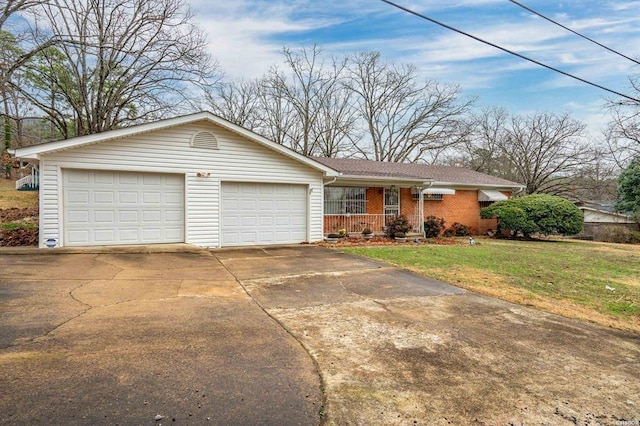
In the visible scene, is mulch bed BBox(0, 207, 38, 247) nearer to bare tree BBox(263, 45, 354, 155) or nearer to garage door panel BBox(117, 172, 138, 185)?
garage door panel BBox(117, 172, 138, 185)

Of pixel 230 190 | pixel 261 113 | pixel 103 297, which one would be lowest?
pixel 103 297

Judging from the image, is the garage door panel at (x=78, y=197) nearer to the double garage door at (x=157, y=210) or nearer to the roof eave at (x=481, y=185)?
the double garage door at (x=157, y=210)

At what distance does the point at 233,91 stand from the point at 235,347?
2858cm

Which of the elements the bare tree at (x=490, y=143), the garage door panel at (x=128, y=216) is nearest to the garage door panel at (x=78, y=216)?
the garage door panel at (x=128, y=216)

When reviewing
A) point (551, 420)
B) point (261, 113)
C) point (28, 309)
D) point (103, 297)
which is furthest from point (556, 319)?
point (261, 113)

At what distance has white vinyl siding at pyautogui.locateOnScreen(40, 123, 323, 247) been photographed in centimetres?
885

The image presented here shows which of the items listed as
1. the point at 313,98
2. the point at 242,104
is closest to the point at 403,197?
the point at 313,98

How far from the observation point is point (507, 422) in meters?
2.44

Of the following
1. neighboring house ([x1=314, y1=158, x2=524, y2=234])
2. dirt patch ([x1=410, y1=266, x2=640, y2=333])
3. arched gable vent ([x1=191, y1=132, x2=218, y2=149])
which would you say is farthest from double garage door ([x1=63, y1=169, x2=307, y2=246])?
dirt patch ([x1=410, y1=266, x2=640, y2=333])

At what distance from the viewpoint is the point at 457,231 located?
17.5m

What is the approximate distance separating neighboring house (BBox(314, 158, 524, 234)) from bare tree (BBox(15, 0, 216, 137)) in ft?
29.4

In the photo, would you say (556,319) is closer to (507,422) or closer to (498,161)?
(507,422)

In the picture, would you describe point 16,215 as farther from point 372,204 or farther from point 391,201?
point 391,201

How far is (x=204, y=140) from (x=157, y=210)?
250cm
